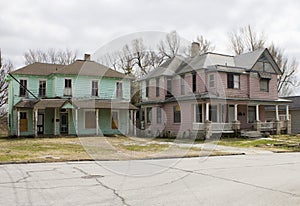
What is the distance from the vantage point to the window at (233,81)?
3075cm

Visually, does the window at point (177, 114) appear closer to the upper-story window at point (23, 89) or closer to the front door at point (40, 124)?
the front door at point (40, 124)

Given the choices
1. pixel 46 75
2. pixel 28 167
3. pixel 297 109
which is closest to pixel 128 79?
pixel 46 75

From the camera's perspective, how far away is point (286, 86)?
170 feet

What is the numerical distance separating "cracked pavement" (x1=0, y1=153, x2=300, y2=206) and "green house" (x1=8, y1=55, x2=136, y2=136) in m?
18.3

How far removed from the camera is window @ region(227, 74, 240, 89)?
30747mm

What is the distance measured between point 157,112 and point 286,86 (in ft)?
85.3

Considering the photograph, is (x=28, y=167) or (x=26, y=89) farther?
(x=26, y=89)

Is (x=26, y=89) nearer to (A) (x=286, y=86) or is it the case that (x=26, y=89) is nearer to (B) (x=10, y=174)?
(B) (x=10, y=174)

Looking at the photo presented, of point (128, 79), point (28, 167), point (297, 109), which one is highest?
point (128, 79)

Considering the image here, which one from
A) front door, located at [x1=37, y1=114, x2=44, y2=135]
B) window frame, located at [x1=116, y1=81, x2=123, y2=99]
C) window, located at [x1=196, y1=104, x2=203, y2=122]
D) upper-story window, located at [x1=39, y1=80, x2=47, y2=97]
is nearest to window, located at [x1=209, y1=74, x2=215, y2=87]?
window, located at [x1=196, y1=104, x2=203, y2=122]

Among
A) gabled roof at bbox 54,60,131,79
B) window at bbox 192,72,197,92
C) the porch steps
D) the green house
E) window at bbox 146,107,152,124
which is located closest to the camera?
the porch steps

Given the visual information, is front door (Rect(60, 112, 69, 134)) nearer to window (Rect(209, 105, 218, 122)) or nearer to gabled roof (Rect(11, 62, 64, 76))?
gabled roof (Rect(11, 62, 64, 76))

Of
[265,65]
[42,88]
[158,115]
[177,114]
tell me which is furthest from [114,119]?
[265,65]

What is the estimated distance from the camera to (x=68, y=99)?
2941 centimetres
